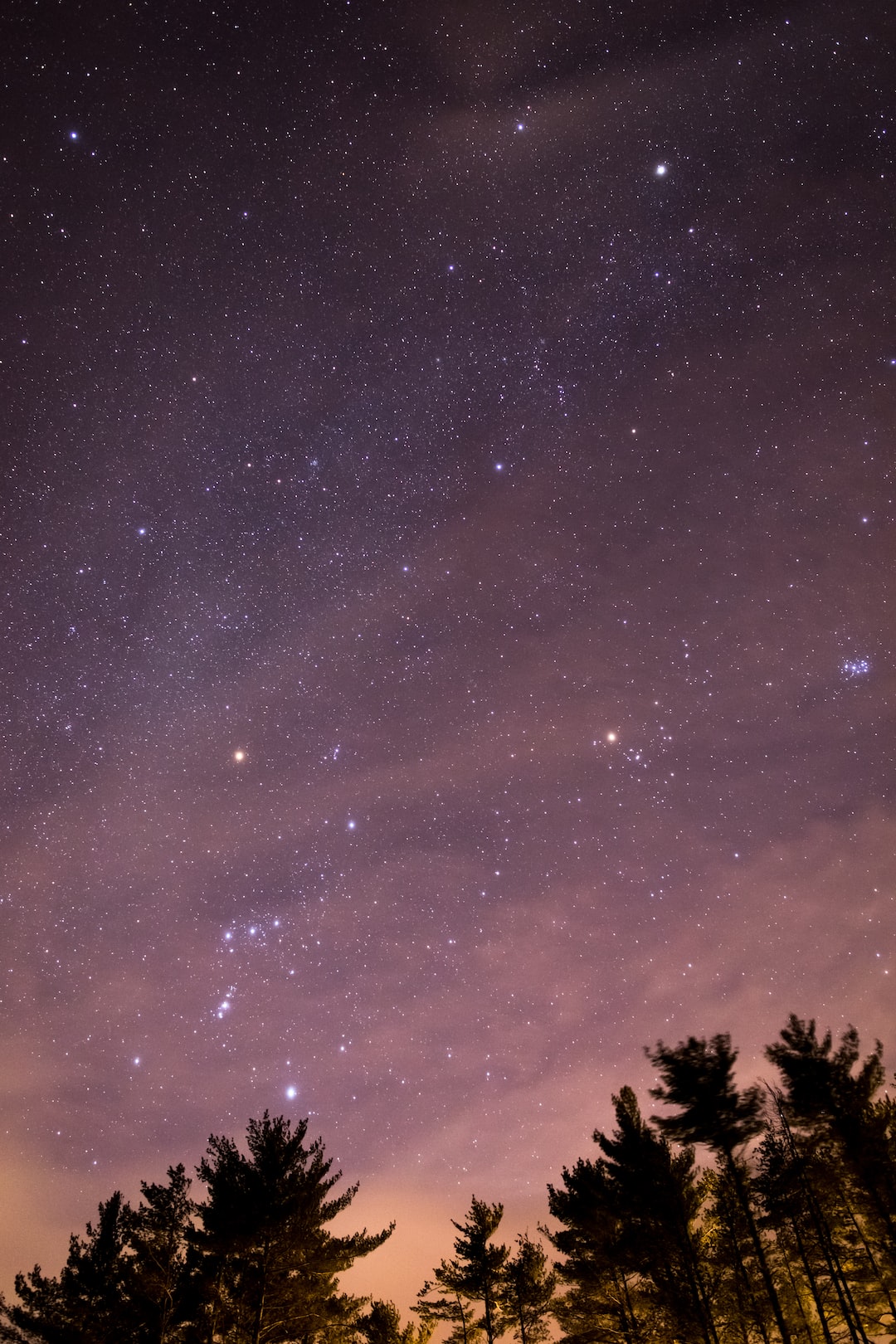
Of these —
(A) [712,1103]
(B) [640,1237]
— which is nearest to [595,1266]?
(B) [640,1237]

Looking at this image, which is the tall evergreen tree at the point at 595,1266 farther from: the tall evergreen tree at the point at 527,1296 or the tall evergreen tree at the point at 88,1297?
the tall evergreen tree at the point at 88,1297

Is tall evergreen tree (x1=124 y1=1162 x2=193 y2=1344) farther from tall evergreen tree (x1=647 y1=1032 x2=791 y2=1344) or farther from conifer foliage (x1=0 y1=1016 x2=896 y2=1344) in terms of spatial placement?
tall evergreen tree (x1=647 y1=1032 x2=791 y2=1344)

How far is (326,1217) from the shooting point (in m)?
23.5

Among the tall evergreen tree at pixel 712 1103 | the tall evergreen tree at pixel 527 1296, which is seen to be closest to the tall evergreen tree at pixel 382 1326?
the tall evergreen tree at pixel 527 1296

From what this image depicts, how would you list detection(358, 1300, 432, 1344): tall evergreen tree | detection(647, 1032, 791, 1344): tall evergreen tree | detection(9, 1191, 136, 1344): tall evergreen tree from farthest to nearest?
detection(358, 1300, 432, 1344): tall evergreen tree → detection(9, 1191, 136, 1344): tall evergreen tree → detection(647, 1032, 791, 1344): tall evergreen tree

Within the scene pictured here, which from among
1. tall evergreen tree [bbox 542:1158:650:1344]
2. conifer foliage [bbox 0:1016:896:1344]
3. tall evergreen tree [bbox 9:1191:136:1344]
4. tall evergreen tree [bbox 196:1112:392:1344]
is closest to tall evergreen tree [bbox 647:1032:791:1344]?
conifer foliage [bbox 0:1016:896:1344]

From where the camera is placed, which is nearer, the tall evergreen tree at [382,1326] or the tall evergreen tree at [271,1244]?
the tall evergreen tree at [271,1244]

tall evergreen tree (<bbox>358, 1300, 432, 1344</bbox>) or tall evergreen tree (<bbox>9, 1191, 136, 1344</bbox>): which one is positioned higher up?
tall evergreen tree (<bbox>9, 1191, 136, 1344</bbox>)

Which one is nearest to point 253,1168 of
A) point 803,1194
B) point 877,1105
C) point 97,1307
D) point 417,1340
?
point 97,1307

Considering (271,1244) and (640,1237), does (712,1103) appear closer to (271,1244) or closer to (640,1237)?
(640,1237)

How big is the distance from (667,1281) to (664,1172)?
10.4 ft

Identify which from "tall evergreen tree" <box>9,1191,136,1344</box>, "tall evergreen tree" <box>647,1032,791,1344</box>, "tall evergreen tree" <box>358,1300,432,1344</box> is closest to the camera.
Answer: "tall evergreen tree" <box>647,1032,791,1344</box>

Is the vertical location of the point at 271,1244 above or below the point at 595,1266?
above

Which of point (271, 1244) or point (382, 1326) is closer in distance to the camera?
point (271, 1244)
